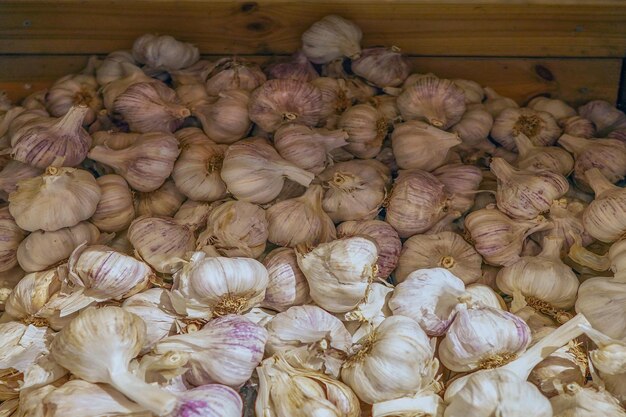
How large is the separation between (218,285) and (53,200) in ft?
1.13

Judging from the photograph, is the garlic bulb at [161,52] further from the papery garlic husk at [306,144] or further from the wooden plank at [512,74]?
the papery garlic husk at [306,144]

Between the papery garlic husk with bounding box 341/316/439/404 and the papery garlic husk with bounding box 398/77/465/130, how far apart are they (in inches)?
20.7

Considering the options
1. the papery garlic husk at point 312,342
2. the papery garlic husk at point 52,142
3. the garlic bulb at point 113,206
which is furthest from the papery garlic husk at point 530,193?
the papery garlic husk at point 52,142

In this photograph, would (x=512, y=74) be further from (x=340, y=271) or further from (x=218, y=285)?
(x=218, y=285)

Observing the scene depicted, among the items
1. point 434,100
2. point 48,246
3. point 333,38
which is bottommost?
point 48,246

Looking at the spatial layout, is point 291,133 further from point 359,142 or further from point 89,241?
point 89,241

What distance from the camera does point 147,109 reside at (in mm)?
1315

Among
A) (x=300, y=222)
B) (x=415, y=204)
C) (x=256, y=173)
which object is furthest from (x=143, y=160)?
(x=415, y=204)

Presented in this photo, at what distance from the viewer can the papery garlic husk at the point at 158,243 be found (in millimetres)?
1144

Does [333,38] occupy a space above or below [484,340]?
above

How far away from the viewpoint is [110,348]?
0.91m

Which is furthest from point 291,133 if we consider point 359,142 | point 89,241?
point 89,241

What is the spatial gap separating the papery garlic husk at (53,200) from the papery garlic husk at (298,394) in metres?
0.45

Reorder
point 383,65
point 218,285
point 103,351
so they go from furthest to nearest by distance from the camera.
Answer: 1. point 383,65
2. point 218,285
3. point 103,351
